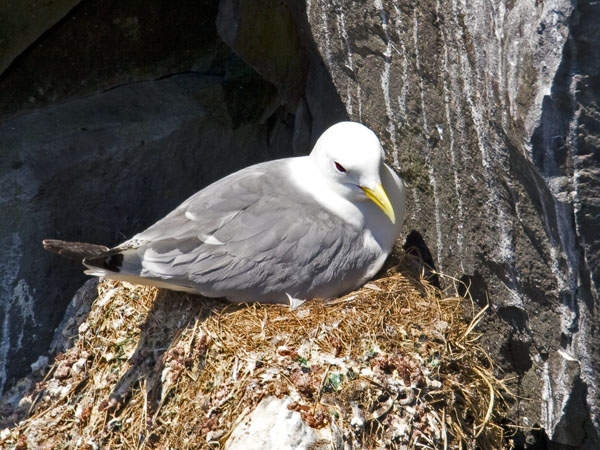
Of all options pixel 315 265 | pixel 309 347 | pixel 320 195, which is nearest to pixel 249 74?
pixel 320 195

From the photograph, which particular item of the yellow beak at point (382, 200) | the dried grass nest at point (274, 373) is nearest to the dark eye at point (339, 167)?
the yellow beak at point (382, 200)

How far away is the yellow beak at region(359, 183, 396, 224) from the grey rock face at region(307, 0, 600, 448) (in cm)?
26

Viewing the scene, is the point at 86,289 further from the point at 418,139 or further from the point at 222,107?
the point at 418,139

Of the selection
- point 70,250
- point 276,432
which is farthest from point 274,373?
point 70,250

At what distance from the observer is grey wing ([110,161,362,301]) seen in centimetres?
288

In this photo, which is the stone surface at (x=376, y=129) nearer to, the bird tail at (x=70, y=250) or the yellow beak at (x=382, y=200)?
the yellow beak at (x=382, y=200)

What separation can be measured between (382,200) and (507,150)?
20.6 inches

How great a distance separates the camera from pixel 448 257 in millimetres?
3037

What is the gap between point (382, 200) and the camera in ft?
9.17

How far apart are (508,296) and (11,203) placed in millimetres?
2171

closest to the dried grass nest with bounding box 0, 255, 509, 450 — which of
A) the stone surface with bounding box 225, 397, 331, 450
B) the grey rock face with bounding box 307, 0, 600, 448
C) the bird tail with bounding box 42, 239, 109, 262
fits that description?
the stone surface with bounding box 225, 397, 331, 450

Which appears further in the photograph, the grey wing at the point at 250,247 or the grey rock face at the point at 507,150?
the grey wing at the point at 250,247

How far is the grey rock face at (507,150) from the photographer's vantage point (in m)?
2.14

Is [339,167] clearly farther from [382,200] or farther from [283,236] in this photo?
[283,236]
